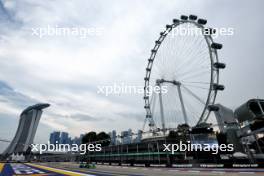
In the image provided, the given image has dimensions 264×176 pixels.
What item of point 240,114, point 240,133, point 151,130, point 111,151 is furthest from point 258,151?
point 111,151

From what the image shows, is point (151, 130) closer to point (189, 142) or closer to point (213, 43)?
point (189, 142)

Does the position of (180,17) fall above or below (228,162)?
above

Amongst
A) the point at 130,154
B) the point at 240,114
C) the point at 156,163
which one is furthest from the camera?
the point at 130,154

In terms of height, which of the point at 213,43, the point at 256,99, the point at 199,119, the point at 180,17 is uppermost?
the point at 180,17

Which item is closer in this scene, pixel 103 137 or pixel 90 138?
pixel 103 137

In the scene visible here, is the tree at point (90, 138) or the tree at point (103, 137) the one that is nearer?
the tree at point (103, 137)

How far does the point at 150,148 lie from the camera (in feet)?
266

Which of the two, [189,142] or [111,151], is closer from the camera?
[189,142]

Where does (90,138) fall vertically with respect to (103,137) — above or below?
below

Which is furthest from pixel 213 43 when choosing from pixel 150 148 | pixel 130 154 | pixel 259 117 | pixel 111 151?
pixel 111 151

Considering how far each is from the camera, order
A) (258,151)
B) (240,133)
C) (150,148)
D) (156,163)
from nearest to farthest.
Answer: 1. (156,163)
2. (258,151)
3. (240,133)
4. (150,148)

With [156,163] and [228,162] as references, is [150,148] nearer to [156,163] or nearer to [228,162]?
[156,163]

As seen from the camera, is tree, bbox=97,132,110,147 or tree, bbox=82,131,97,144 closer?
tree, bbox=97,132,110,147

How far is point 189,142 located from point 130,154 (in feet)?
90.3
